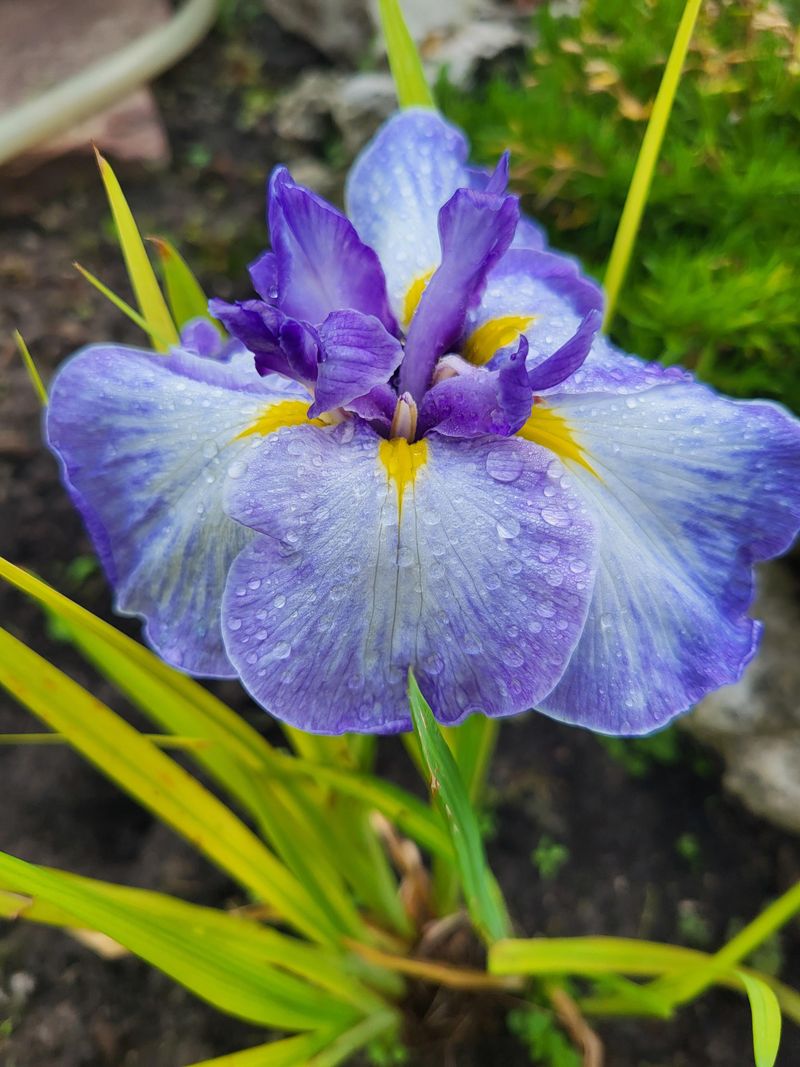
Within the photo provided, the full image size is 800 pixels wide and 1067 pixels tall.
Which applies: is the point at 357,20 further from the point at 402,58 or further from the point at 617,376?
the point at 617,376

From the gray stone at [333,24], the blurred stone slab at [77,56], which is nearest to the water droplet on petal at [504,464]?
the blurred stone slab at [77,56]

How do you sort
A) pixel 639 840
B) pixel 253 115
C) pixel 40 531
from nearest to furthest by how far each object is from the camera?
pixel 639 840
pixel 40 531
pixel 253 115

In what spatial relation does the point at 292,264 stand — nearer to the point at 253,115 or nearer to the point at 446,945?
the point at 446,945

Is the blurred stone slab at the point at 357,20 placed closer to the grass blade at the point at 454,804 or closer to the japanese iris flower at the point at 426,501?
the japanese iris flower at the point at 426,501

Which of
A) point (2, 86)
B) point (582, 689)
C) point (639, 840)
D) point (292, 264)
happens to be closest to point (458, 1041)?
point (639, 840)

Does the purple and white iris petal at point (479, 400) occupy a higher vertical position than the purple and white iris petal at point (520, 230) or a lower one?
lower

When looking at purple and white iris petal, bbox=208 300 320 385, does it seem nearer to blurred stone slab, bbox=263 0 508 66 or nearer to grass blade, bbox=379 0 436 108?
grass blade, bbox=379 0 436 108

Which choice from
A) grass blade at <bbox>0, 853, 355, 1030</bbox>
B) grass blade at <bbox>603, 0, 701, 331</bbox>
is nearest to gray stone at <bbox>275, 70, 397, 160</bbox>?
grass blade at <bbox>603, 0, 701, 331</bbox>
